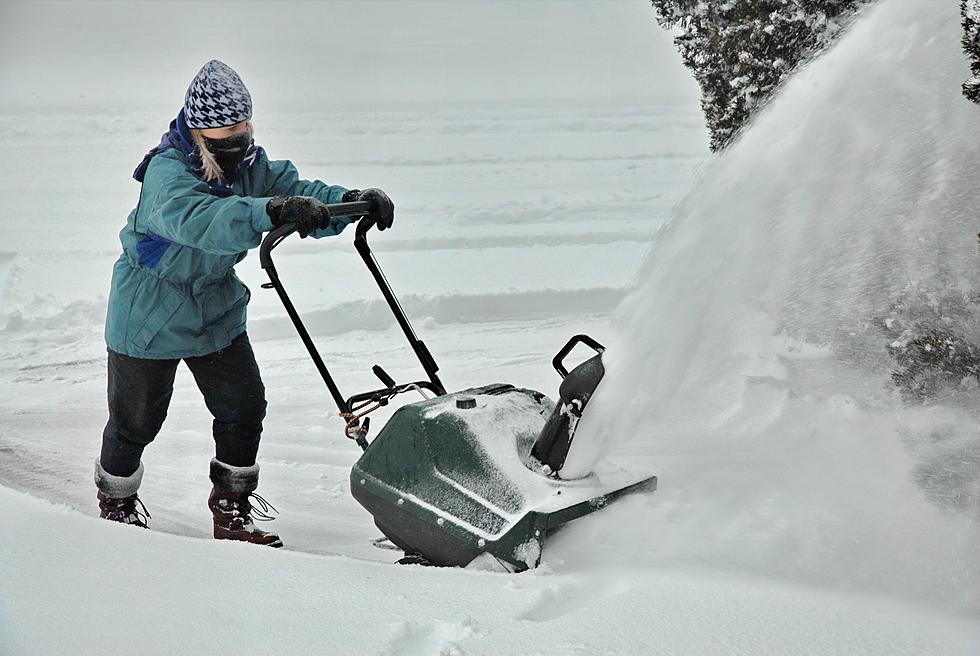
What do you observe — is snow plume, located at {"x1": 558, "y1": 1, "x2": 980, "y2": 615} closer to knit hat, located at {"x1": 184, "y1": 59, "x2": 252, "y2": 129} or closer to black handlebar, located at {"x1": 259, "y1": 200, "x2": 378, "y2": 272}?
black handlebar, located at {"x1": 259, "y1": 200, "x2": 378, "y2": 272}

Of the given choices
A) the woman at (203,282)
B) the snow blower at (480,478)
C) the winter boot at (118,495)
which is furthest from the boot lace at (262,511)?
the snow blower at (480,478)

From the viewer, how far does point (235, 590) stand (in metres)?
2.19

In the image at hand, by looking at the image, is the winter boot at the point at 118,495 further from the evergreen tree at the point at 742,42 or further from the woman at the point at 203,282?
the evergreen tree at the point at 742,42

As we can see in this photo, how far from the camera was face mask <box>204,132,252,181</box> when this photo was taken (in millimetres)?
2973

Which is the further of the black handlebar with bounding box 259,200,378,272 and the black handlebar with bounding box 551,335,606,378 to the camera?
the black handlebar with bounding box 551,335,606,378

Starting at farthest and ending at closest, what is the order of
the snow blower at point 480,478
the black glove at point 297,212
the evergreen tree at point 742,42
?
the evergreen tree at point 742,42 < the black glove at point 297,212 < the snow blower at point 480,478

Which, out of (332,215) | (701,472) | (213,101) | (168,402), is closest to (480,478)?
(701,472)

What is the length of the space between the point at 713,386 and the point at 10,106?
11.7 meters

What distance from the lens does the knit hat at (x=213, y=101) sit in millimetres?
2896

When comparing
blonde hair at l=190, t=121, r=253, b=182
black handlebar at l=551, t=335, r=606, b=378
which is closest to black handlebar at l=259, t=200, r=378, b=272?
blonde hair at l=190, t=121, r=253, b=182

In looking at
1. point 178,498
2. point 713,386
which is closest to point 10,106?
point 178,498

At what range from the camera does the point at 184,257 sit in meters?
2.99

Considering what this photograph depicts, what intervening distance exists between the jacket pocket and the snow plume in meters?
1.35

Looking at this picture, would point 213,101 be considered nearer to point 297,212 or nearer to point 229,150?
point 229,150
